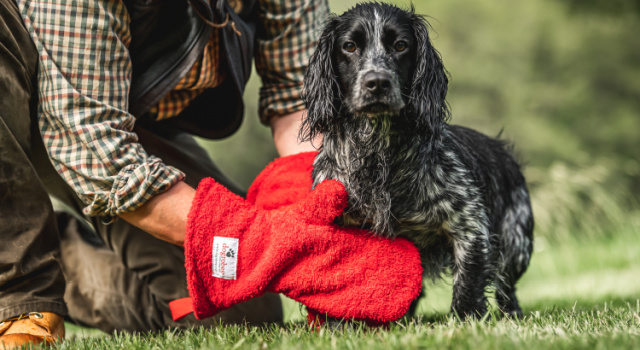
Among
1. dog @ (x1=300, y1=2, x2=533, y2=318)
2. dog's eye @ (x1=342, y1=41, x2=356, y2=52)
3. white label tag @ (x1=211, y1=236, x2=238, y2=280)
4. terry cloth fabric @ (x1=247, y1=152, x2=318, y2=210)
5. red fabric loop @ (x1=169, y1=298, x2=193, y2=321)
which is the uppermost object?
dog's eye @ (x1=342, y1=41, x2=356, y2=52)

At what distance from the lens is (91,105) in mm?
2211

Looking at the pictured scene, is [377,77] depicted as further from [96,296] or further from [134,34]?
[96,296]

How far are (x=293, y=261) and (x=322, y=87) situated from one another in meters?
0.72

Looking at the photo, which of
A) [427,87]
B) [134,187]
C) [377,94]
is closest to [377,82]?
[377,94]

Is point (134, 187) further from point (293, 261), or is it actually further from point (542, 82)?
point (542, 82)

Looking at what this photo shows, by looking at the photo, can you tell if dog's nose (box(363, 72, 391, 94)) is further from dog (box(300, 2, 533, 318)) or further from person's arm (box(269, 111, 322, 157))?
person's arm (box(269, 111, 322, 157))

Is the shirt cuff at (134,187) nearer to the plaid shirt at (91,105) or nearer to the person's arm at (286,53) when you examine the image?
the plaid shirt at (91,105)

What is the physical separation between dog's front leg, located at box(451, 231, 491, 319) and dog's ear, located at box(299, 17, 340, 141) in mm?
731

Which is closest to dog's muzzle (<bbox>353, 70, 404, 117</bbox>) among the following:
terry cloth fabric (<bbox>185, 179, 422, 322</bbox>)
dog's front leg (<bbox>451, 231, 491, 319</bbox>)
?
terry cloth fabric (<bbox>185, 179, 422, 322</bbox>)

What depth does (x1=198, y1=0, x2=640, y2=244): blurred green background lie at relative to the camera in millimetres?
8688

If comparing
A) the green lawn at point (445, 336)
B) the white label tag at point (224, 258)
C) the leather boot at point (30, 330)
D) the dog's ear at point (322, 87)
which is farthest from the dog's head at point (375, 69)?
the leather boot at point (30, 330)

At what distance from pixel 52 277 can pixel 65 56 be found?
892 mm

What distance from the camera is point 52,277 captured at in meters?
2.36

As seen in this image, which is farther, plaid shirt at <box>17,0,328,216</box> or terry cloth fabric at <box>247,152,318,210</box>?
terry cloth fabric at <box>247,152,318,210</box>
